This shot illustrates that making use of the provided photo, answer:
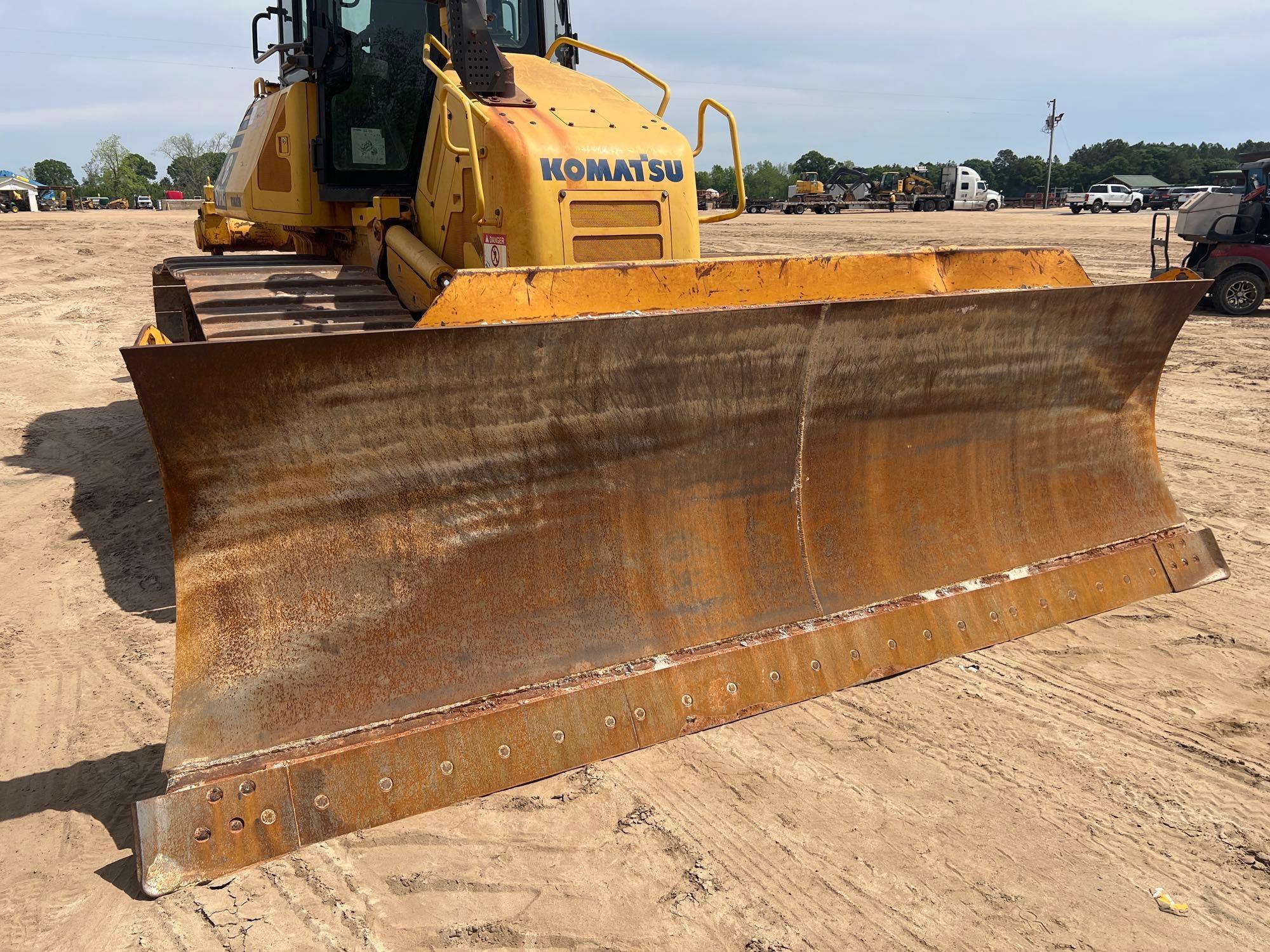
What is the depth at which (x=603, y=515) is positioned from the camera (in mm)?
3105

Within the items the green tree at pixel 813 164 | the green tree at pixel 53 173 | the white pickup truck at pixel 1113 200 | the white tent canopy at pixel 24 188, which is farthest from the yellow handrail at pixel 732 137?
the green tree at pixel 53 173

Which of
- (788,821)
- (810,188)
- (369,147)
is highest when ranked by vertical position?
(810,188)

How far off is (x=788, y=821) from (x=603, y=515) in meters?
1.07

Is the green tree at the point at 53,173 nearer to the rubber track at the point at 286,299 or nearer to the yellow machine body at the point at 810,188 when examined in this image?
the yellow machine body at the point at 810,188

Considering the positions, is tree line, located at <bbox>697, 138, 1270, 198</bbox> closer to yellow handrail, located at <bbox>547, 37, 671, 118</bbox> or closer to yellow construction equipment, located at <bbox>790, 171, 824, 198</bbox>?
yellow construction equipment, located at <bbox>790, 171, 824, 198</bbox>

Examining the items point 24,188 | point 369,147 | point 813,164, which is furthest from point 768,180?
point 369,147

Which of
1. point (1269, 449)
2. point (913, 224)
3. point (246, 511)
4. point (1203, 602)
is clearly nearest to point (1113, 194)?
point (913, 224)

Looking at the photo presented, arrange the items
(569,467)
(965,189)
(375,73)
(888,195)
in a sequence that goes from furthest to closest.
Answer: (965,189), (888,195), (375,73), (569,467)

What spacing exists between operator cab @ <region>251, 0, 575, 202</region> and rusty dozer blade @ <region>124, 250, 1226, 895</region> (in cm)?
230

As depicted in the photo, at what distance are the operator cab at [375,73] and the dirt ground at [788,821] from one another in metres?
2.26

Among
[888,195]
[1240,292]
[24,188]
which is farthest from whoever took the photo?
[24,188]

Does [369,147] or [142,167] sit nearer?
[369,147]

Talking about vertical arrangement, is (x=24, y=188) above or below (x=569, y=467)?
above

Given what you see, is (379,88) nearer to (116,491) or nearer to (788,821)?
(116,491)
